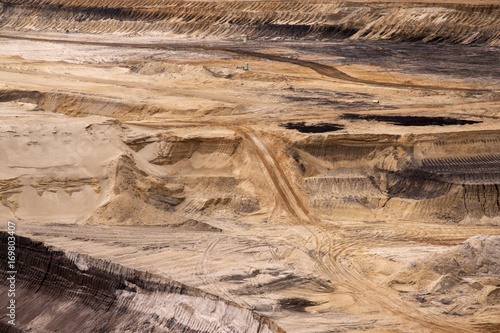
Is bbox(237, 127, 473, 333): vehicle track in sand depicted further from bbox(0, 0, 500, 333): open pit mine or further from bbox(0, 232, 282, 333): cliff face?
bbox(0, 232, 282, 333): cliff face

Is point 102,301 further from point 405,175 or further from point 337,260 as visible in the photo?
point 405,175

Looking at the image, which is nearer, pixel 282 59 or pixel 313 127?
pixel 313 127

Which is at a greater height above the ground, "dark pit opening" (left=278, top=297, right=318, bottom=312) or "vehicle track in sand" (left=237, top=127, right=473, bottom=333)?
"vehicle track in sand" (left=237, top=127, right=473, bottom=333)

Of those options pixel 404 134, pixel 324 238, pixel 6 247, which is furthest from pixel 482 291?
pixel 6 247

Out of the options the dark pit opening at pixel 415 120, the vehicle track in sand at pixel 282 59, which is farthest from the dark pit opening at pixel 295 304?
the vehicle track in sand at pixel 282 59

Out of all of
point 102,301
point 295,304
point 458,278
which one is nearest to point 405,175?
point 458,278

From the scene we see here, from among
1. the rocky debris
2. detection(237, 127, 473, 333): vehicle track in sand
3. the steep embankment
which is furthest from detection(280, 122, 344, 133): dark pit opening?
the steep embankment
